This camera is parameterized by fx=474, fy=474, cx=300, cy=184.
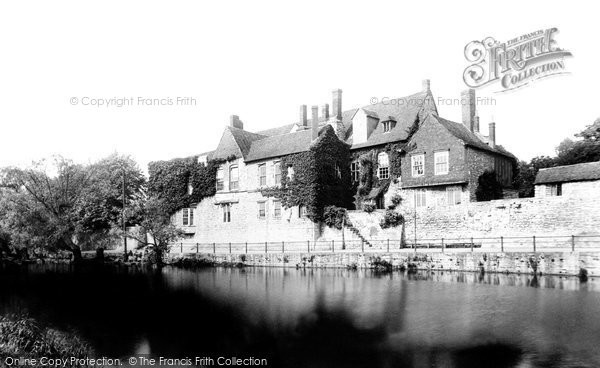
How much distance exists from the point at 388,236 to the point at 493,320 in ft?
53.6

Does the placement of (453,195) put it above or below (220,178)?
below

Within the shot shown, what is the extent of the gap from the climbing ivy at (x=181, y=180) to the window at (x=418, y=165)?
14707mm

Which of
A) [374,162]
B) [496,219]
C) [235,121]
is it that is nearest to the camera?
[496,219]

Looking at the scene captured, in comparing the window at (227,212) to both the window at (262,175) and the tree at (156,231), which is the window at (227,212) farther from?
the tree at (156,231)

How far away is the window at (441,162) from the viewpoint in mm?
29281

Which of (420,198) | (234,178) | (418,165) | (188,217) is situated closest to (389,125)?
(418,165)

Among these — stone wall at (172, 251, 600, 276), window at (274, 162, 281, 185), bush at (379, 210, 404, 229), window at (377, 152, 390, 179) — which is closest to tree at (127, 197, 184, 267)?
stone wall at (172, 251, 600, 276)

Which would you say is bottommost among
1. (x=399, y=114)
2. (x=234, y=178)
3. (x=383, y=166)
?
(x=234, y=178)

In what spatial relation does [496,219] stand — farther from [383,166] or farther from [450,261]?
[383,166]

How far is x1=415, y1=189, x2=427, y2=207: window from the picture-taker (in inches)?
1179

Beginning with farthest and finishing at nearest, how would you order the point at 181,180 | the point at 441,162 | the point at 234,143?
the point at 181,180 → the point at 234,143 → the point at 441,162

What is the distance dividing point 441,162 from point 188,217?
2143cm

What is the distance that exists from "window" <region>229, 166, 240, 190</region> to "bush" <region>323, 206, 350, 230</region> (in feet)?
29.2

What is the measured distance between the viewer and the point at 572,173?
2384 centimetres
